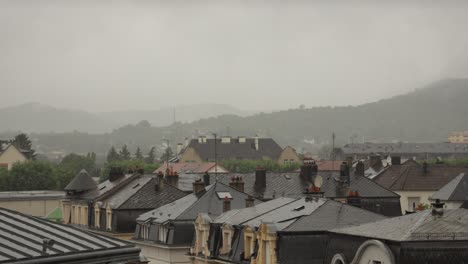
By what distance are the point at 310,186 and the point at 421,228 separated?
135 ft

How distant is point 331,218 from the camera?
1719 inches

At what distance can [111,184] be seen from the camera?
8425 centimetres

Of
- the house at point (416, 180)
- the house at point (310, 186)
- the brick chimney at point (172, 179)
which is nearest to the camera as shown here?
the house at point (310, 186)

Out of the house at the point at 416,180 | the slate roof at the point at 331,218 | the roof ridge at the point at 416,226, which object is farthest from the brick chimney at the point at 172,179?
the roof ridge at the point at 416,226

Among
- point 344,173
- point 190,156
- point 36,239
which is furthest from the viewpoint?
point 190,156

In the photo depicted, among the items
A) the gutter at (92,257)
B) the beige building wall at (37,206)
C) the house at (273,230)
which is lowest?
the beige building wall at (37,206)

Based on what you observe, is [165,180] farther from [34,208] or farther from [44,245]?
[44,245]

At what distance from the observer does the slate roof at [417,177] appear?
356ft

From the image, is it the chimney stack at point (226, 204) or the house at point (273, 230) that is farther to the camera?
the chimney stack at point (226, 204)

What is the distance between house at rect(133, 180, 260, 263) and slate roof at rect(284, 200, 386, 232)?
1269cm

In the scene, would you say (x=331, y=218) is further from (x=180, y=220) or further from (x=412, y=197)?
(x=412, y=197)

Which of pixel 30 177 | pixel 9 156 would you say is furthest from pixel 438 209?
pixel 9 156

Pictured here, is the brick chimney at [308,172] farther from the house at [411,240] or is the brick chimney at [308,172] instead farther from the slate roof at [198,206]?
the house at [411,240]

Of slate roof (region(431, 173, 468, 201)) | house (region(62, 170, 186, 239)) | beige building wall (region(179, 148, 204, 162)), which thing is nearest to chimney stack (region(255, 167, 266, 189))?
house (region(62, 170, 186, 239))
